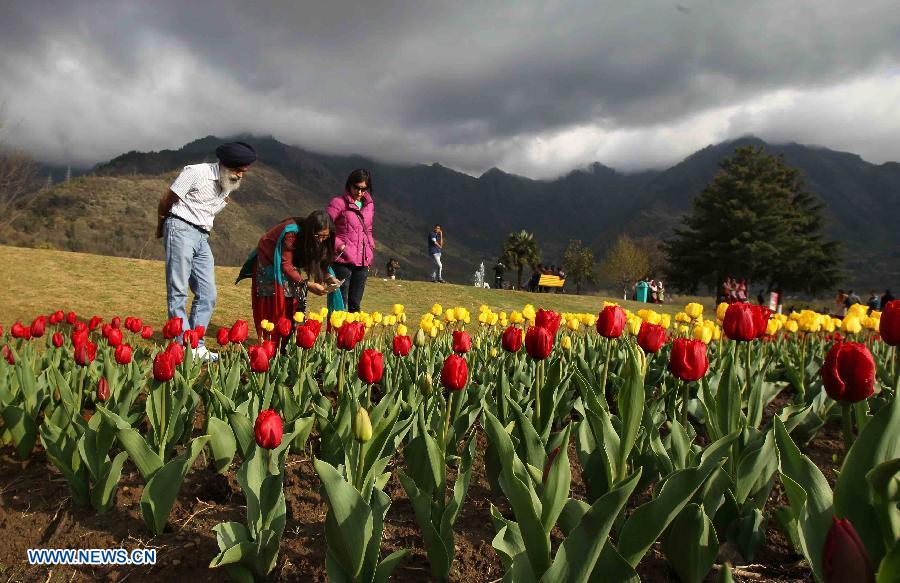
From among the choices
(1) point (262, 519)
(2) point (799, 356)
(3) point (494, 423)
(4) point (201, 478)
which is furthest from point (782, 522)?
(2) point (799, 356)

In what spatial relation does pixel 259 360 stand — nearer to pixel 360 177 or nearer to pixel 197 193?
pixel 197 193

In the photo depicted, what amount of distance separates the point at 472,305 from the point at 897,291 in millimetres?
227034

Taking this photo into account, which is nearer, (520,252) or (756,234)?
(756,234)

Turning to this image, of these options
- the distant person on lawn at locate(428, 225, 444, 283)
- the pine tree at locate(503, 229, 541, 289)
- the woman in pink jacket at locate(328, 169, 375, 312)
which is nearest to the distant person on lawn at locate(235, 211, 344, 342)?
the woman in pink jacket at locate(328, 169, 375, 312)

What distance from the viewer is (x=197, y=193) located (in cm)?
571

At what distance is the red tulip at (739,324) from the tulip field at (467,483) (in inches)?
0.6

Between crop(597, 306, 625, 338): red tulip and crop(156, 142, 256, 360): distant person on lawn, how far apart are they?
4.09 meters

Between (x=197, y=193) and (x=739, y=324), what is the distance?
210 inches

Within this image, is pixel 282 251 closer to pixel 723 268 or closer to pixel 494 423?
pixel 494 423

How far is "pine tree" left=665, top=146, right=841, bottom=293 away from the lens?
4712 centimetres

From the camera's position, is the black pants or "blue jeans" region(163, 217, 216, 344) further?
the black pants

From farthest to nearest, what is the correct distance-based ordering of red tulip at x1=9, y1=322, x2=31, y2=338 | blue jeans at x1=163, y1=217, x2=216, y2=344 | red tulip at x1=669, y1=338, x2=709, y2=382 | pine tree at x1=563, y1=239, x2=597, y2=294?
pine tree at x1=563, y1=239, x2=597, y2=294
blue jeans at x1=163, y1=217, x2=216, y2=344
red tulip at x1=9, y1=322, x2=31, y2=338
red tulip at x1=669, y1=338, x2=709, y2=382

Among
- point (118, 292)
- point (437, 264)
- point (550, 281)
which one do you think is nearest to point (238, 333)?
point (118, 292)

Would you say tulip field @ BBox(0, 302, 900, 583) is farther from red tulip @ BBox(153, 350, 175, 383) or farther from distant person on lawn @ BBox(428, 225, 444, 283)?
distant person on lawn @ BBox(428, 225, 444, 283)
